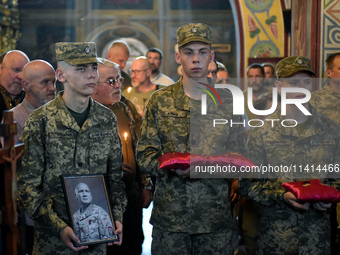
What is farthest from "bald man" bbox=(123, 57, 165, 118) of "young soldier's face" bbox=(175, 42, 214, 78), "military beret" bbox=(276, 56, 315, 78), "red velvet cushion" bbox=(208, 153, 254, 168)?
"red velvet cushion" bbox=(208, 153, 254, 168)

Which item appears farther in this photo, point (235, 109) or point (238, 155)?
point (235, 109)

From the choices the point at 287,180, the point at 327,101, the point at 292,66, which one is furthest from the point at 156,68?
the point at 287,180

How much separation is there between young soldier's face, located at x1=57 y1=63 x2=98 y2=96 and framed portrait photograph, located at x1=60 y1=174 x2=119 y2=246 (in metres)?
0.47

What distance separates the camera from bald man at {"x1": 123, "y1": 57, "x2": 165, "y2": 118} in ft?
20.2

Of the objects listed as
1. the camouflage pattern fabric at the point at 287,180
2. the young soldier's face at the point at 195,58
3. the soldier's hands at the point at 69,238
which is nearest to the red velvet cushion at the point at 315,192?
the camouflage pattern fabric at the point at 287,180

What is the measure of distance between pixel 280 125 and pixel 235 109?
0.31 meters

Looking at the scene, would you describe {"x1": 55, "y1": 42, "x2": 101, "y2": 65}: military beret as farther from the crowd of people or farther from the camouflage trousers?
the camouflage trousers

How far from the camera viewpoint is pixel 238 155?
284 cm

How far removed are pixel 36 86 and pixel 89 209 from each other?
1530 mm

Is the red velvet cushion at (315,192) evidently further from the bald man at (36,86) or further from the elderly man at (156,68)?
the elderly man at (156,68)

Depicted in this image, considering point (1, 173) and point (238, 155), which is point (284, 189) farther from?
point (1, 173)

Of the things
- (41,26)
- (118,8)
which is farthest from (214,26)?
(41,26)

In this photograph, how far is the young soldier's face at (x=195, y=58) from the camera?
2.96 meters

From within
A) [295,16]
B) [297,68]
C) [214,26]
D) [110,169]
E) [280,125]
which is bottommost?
[110,169]
